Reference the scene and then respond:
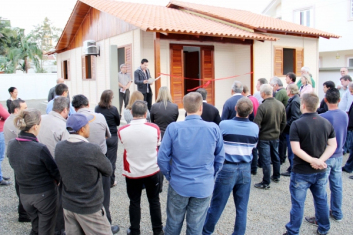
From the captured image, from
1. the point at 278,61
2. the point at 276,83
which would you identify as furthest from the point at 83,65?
the point at 276,83

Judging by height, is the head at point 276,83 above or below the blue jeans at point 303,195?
above

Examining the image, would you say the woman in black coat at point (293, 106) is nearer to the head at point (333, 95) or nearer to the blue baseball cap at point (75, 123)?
the head at point (333, 95)

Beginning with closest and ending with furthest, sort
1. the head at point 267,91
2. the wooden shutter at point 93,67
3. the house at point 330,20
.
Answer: the head at point 267,91 → the wooden shutter at point 93,67 → the house at point 330,20

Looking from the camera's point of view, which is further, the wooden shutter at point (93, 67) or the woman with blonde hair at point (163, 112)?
the wooden shutter at point (93, 67)

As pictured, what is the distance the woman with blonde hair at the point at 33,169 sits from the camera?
9.58 ft

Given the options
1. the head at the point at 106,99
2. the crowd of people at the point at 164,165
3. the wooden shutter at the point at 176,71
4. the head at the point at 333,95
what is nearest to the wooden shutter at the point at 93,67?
the wooden shutter at the point at 176,71

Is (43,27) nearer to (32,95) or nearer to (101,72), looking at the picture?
(32,95)

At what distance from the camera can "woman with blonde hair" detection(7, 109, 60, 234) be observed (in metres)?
2.92

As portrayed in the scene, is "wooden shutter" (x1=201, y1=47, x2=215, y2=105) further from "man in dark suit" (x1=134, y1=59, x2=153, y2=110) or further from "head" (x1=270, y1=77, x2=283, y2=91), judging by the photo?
"head" (x1=270, y1=77, x2=283, y2=91)

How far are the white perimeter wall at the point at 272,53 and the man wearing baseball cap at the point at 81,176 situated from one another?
1028 centimetres

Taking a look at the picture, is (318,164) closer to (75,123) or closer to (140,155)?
(140,155)

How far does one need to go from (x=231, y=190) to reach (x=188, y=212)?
57cm

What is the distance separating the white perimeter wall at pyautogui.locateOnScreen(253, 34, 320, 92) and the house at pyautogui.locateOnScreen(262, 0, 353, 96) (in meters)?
3.79

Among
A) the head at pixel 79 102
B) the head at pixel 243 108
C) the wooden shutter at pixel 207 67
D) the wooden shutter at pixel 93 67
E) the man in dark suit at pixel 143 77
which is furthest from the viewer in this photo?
the wooden shutter at pixel 93 67
